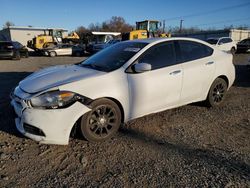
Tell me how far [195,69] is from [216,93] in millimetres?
993

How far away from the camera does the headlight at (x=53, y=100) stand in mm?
3396

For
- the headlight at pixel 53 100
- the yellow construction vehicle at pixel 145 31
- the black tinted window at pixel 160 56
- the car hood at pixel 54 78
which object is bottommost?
the headlight at pixel 53 100

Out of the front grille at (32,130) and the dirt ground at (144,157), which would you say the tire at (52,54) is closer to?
the dirt ground at (144,157)

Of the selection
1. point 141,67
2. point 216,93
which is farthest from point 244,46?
point 141,67

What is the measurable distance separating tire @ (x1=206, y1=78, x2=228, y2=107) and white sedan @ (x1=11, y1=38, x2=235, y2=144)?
0.02m

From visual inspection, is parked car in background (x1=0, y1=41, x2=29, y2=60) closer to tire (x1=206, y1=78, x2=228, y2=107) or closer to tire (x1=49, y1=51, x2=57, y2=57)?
tire (x1=49, y1=51, x2=57, y2=57)

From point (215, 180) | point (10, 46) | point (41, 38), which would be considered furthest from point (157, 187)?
point (41, 38)

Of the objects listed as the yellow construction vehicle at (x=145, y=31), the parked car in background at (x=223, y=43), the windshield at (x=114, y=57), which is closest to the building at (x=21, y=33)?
A: the yellow construction vehicle at (x=145, y=31)

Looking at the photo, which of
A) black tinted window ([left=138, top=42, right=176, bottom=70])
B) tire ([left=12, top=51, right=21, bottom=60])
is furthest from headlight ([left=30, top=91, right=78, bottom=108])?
tire ([left=12, top=51, right=21, bottom=60])

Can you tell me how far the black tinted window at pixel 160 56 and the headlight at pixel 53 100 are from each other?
55.2 inches

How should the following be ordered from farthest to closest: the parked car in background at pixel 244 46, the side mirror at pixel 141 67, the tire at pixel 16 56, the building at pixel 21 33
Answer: the building at pixel 21 33
the parked car in background at pixel 244 46
the tire at pixel 16 56
the side mirror at pixel 141 67

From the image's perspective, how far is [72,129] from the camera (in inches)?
145

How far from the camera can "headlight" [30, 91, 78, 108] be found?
3396 millimetres

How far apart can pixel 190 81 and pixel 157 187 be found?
2471 mm
